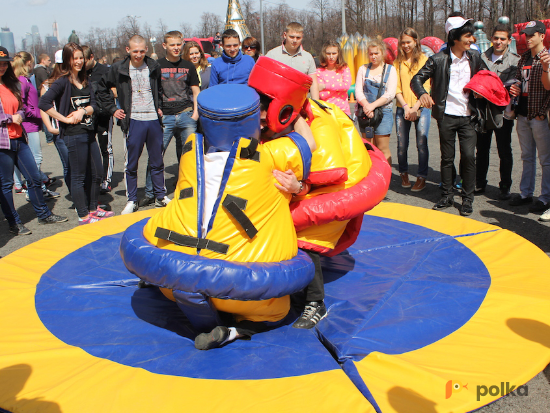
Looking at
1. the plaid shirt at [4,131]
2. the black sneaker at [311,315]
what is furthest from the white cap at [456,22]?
the plaid shirt at [4,131]

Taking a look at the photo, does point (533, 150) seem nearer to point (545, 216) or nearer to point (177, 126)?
point (545, 216)

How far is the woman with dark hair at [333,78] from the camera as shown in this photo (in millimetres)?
5770

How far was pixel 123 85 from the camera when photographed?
211 inches

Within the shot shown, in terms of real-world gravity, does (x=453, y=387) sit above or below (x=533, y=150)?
below

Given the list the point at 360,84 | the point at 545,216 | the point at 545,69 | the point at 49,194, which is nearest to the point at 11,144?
the point at 49,194

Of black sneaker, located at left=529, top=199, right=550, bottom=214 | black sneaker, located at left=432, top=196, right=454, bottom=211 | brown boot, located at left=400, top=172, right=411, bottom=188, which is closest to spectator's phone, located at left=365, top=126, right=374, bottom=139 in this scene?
brown boot, located at left=400, top=172, right=411, bottom=188

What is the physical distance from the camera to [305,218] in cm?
285

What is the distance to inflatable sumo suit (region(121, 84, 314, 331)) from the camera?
225cm

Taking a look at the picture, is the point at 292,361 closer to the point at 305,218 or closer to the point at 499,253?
the point at 305,218

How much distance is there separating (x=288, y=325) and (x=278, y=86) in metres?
1.35

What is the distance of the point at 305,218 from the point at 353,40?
14.0m

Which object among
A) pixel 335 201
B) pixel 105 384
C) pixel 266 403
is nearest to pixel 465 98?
pixel 335 201

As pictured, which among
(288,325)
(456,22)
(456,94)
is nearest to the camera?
(288,325)

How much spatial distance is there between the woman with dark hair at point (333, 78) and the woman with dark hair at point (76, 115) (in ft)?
8.58
